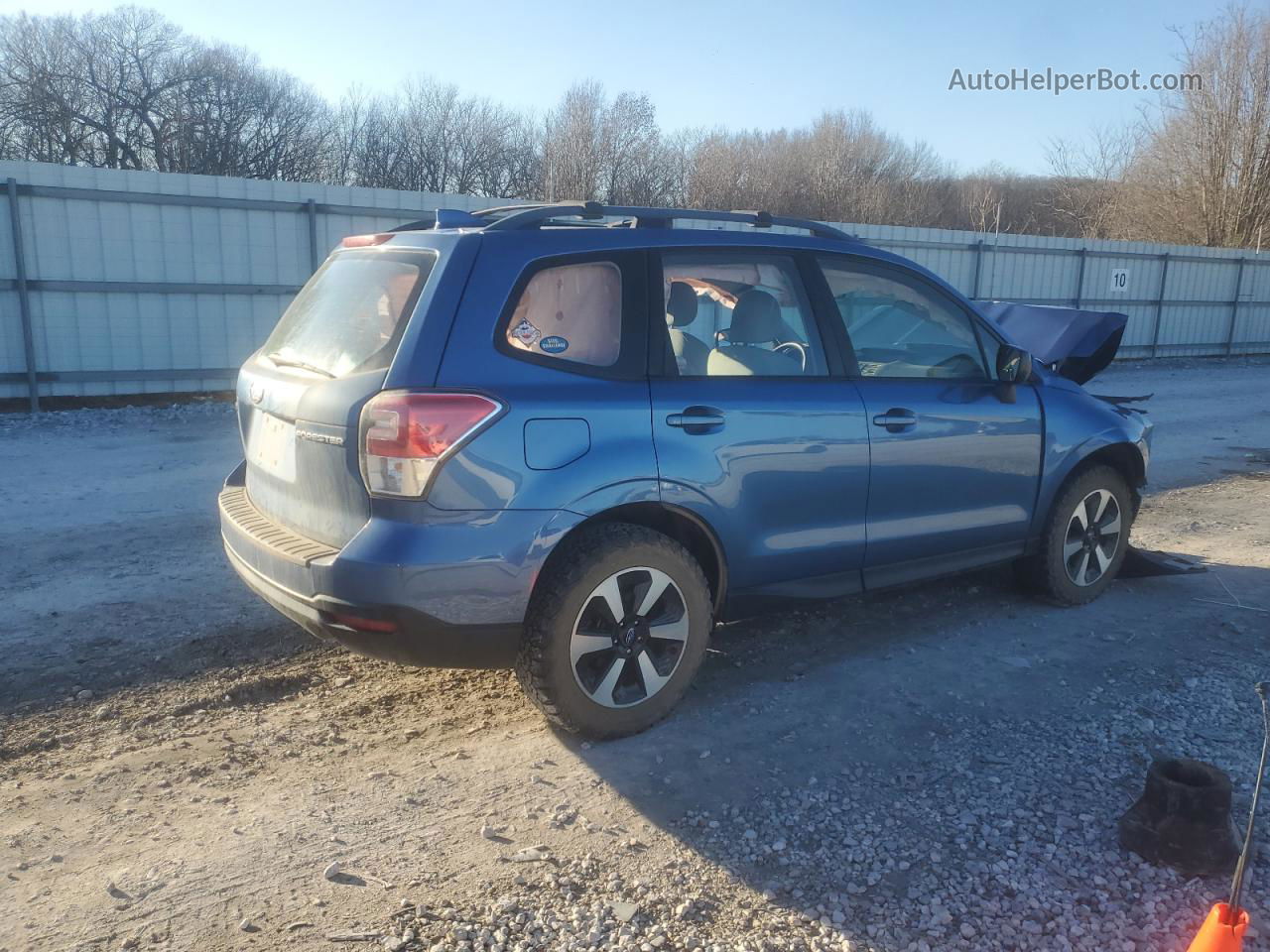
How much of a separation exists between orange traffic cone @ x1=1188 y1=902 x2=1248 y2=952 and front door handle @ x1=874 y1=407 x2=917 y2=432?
2.33 m

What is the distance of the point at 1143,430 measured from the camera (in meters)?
5.52

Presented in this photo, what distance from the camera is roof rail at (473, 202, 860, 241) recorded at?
3.77 m

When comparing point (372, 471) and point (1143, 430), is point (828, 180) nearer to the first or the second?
point (1143, 430)

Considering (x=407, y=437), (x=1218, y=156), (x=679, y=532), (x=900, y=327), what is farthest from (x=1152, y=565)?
(x=1218, y=156)

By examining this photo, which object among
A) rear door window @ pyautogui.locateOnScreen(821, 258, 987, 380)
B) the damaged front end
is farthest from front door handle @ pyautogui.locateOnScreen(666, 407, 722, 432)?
the damaged front end

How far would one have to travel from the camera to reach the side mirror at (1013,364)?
484cm

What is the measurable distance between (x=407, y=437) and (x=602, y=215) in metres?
1.36

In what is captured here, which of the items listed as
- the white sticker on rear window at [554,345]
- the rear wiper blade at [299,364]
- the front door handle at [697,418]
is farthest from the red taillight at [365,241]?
the front door handle at [697,418]

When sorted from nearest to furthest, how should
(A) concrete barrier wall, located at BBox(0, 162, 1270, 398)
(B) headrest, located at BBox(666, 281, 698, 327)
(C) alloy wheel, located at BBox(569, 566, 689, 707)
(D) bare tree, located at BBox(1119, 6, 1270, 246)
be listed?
(C) alloy wheel, located at BBox(569, 566, 689, 707) < (B) headrest, located at BBox(666, 281, 698, 327) < (A) concrete barrier wall, located at BBox(0, 162, 1270, 398) < (D) bare tree, located at BBox(1119, 6, 1270, 246)

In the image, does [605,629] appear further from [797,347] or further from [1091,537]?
[1091,537]

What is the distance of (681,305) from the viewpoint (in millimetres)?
4039

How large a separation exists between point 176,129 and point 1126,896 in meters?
40.8

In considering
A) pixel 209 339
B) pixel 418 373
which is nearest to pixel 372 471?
pixel 418 373

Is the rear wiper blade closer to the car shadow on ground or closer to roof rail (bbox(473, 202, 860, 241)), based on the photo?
roof rail (bbox(473, 202, 860, 241))
